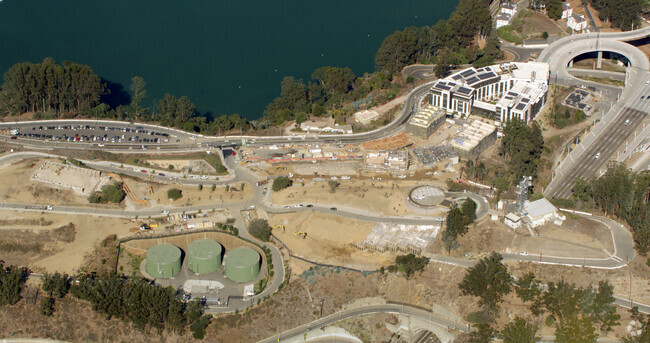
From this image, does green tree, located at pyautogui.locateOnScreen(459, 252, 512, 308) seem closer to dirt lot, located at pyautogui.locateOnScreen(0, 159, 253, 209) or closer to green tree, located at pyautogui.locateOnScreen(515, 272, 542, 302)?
green tree, located at pyautogui.locateOnScreen(515, 272, 542, 302)

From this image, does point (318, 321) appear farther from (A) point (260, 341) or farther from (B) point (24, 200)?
(B) point (24, 200)

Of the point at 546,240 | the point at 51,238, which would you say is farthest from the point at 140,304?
the point at 546,240

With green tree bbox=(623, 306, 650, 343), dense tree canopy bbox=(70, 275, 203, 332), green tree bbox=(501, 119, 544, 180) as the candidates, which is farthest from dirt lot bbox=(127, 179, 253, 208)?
green tree bbox=(623, 306, 650, 343)

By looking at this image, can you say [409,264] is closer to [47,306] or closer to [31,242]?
[47,306]

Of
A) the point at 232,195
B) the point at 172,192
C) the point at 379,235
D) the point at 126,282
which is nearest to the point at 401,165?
the point at 379,235

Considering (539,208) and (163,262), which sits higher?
(539,208)

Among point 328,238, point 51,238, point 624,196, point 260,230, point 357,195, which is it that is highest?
point 624,196
